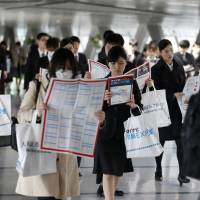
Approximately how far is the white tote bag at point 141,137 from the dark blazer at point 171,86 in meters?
2.20

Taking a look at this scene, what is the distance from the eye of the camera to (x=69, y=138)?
17.5ft

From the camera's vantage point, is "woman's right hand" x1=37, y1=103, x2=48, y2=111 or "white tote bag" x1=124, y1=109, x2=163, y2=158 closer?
"woman's right hand" x1=37, y1=103, x2=48, y2=111

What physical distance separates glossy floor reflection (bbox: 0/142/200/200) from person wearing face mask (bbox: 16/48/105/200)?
7.16 feet

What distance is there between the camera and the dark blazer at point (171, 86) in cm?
876

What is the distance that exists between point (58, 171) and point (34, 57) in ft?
23.4

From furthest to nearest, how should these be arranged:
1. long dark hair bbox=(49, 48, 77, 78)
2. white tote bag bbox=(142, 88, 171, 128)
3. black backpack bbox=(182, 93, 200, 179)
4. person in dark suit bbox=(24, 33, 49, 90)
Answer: person in dark suit bbox=(24, 33, 49, 90) < white tote bag bbox=(142, 88, 171, 128) < long dark hair bbox=(49, 48, 77, 78) < black backpack bbox=(182, 93, 200, 179)

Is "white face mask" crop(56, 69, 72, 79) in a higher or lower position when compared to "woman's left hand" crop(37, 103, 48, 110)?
higher

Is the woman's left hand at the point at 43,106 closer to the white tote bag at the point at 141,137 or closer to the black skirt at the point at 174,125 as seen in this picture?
the white tote bag at the point at 141,137

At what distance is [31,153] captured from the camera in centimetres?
532

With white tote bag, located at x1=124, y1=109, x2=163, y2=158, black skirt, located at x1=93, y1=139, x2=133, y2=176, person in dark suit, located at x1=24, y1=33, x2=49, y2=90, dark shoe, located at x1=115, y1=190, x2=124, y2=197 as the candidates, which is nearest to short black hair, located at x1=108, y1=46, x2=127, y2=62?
white tote bag, located at x1=124, y1=109, x2=163, y2=158

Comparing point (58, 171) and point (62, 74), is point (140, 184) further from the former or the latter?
point (62, 74)

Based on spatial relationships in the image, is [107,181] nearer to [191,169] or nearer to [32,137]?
[32,137]

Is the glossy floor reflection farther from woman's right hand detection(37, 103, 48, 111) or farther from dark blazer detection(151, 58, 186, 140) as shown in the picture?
woman's right hand detection(37, 103, 48, 111)

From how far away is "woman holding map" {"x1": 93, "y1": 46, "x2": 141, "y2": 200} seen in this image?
6402mm
